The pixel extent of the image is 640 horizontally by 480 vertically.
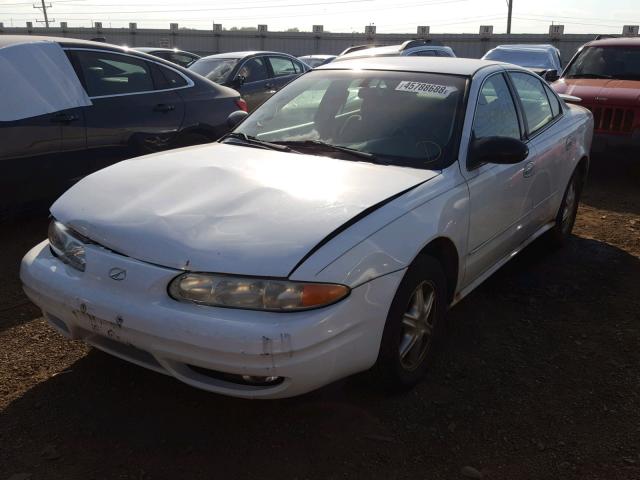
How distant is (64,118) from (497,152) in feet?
10.9

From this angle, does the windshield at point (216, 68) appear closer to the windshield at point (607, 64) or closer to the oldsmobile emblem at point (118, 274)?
the windshield at point (607, 64)

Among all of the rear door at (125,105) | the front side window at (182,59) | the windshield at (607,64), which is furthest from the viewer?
the front side window at (182,59)

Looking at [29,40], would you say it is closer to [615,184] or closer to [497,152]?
[497,152]

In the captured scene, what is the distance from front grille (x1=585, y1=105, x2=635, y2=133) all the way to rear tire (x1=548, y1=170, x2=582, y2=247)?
7.83ft

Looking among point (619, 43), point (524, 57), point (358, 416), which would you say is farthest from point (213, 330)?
point (524, 57)

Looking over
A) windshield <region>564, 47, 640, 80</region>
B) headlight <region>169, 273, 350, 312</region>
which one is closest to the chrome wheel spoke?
headlight <region>169, 273, 350, 312</region>

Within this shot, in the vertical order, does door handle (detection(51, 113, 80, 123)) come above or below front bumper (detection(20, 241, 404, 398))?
above

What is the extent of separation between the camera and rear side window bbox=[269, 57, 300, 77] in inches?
437

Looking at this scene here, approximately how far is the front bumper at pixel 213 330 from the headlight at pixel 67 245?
6cm

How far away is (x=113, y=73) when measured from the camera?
528cm

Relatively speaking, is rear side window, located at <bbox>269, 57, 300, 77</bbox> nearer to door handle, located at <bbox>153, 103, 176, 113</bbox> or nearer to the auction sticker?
door handle, located at <bbox>153, 103, 176, 113</bbox>

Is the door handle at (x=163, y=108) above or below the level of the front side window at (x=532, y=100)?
below

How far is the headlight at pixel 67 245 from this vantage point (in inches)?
105

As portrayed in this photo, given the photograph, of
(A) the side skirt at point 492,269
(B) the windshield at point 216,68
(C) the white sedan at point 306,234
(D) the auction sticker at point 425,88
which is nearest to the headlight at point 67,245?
(C) the white sedan at point 306,234
